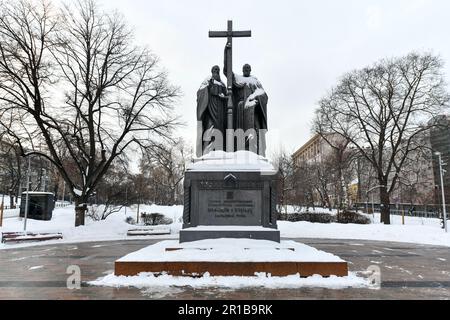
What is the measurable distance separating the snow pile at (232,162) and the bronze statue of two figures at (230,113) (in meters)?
0.42

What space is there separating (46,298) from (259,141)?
7.07 m

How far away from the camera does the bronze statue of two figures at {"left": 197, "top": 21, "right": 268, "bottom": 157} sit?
1058 centimetres

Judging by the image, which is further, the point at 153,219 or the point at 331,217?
the point at 331,217

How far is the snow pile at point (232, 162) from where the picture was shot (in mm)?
9656

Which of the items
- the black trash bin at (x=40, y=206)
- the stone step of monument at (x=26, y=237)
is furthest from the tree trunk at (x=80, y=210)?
the black trash bin at (x=40, y=206)

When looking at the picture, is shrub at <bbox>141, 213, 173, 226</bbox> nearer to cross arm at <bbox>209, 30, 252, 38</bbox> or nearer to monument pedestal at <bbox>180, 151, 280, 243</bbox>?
monument pedestal at <bbox>180, 151, 280, 243</bbox>

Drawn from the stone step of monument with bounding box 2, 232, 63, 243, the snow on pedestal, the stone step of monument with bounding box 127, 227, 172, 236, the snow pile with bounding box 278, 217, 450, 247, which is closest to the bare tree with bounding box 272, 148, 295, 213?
the snow pile with bounding box 278, 217, 450, 247

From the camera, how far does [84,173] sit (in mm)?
24219

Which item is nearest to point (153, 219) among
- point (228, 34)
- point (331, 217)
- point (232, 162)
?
point (331, 217)

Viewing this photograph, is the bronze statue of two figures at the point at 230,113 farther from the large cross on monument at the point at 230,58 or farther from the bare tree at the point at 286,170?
the bare tree at the point at 286,170

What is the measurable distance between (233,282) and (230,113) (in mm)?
5232

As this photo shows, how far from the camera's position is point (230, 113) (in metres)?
10.5

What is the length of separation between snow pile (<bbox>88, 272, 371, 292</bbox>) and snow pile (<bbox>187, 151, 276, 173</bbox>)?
3.21 meters

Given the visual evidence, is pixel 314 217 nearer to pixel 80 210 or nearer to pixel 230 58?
pixel 80 210
